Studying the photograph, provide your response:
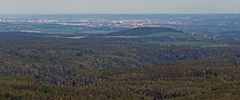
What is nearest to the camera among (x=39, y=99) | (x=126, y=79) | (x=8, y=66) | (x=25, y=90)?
(x=39, y=99)

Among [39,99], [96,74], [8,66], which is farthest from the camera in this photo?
[8,66]

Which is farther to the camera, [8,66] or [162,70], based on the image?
[8,66]

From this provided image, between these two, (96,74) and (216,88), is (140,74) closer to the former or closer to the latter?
(96,74)

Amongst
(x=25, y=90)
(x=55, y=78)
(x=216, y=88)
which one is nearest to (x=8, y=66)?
(x=55, y=78)

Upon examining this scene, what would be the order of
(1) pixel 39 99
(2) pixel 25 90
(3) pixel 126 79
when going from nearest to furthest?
(1) pixel 39 99, (2) pixel 25 90, (3) pixel 126 79

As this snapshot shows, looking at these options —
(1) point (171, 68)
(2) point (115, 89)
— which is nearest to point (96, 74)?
(1) point (171, 68)

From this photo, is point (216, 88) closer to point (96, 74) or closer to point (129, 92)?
point (129, 92)

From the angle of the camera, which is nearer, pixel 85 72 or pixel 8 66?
pixel 85 72

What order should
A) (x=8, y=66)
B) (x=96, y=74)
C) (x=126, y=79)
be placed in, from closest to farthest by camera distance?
1. (x=126, y=79)
2. (x=96, y=74)
3. (x=8, y=66)

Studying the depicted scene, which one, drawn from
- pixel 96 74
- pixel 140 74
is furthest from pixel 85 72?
pixel 140 74
